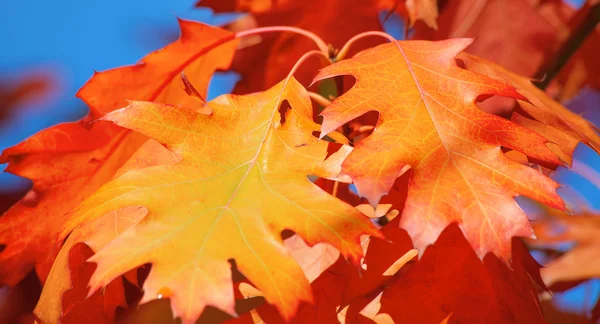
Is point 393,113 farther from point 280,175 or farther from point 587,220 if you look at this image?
point 587,220

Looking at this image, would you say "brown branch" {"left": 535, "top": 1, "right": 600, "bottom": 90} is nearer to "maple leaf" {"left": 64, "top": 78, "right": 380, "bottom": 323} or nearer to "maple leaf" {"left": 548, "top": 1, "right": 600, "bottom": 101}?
"maple leaf" {"left": 548, "top": 1, "right": 600, "bottom": 101}

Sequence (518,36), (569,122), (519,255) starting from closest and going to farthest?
(519,255), (569,122), (518,36)

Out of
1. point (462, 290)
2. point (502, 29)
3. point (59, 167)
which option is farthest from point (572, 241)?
point (59, 167)

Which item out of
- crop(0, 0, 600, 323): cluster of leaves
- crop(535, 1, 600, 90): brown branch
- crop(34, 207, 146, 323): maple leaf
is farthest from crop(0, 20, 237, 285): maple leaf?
crop(535, 1, 600, 90): brown branch

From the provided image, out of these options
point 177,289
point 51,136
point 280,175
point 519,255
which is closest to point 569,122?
point 519,255

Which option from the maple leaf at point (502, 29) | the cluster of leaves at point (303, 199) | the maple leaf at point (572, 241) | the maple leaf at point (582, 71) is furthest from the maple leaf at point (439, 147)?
the maple leaf at point (582, 71)

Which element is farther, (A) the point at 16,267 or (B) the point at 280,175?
(A) the point at 16,267

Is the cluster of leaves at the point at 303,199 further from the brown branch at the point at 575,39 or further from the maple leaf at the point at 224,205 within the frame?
the brown branch at the point at 575,39

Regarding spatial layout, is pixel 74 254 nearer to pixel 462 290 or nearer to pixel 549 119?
pixel 462 290
